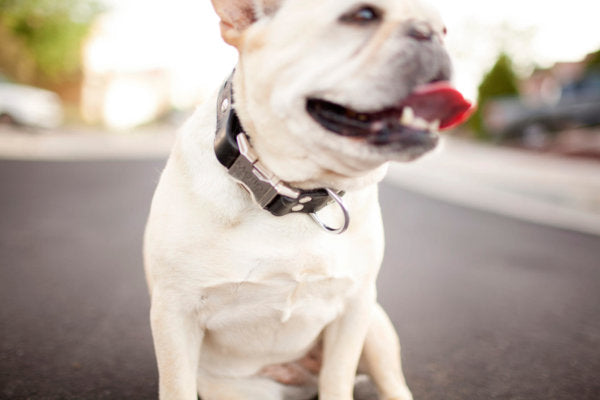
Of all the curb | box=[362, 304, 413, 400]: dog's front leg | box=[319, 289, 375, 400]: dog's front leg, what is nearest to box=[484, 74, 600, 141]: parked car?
the curb

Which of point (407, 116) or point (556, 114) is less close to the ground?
point (407, 116)

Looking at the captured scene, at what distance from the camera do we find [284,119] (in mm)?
1449

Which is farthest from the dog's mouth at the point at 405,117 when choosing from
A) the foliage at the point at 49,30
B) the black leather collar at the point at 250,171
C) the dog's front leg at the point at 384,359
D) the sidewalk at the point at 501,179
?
the foliage at the point at 49,30

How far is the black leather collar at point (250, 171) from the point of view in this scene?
154cm

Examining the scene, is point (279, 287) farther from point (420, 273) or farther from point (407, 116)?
point (420, 273)

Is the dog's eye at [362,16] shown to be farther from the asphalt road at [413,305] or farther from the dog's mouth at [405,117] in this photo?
the asphalt road at [413,305]

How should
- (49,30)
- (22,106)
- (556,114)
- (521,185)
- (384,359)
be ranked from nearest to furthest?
1. (384,359)
2. (521,185)
3. (22,106)
4. (556,114)
5. (49,30)

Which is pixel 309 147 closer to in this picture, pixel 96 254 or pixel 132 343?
pixel 132 343

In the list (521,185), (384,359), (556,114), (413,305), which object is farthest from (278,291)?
(556,114)

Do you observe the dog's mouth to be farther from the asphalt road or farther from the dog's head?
the asphalt road

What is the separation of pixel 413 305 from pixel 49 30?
80.3ft

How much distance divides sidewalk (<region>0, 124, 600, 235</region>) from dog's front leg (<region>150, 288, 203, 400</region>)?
3344mm

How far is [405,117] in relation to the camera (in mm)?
1419

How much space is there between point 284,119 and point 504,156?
12865mm
